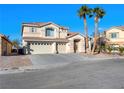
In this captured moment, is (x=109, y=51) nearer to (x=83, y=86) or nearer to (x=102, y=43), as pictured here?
(x=102, y=43)

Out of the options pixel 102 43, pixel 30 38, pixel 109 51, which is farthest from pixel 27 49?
pixel 102 43

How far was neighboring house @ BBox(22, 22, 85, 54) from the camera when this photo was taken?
123ft

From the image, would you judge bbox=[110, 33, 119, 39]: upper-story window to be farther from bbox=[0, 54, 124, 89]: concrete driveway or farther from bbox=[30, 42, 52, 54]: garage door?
bbox=[0, 54, 124, 89]: concrete driveway

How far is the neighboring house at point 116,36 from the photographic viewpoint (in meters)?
45.2

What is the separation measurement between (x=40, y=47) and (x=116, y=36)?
17208 millimetres

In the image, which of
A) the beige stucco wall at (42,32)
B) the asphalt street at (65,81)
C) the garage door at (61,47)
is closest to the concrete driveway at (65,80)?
the asphalt street at (65,81)

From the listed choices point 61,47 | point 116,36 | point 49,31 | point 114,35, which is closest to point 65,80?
point 61,47

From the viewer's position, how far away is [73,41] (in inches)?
1608

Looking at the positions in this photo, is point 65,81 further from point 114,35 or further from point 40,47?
point 114,35

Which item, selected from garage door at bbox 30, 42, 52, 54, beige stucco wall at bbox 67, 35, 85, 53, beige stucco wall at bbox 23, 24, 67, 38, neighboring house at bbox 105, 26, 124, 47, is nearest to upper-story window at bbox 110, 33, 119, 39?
neighboring house at bbox 105, 26, 124, 47

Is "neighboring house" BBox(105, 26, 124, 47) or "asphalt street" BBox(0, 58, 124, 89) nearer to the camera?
"asphalt street" BBox(0, 58, 124, 89)
